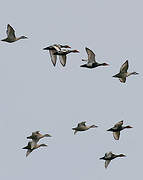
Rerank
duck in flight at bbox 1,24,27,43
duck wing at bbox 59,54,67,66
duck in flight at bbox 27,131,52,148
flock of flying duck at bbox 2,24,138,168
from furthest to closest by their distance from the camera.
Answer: duck in flight at bbox 27,131,52,148 → duck wing at bbox 59,54,67,66 → flock of flying duck at bbox 2,24,138,168 → duck in flight at bbox 1,24,27,43

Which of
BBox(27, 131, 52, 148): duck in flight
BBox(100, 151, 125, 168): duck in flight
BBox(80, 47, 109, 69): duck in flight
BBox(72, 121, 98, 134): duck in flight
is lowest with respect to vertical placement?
BBox(100, 151, 125, 168): duck in flight

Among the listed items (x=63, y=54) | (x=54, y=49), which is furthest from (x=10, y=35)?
(x=63, y=54)

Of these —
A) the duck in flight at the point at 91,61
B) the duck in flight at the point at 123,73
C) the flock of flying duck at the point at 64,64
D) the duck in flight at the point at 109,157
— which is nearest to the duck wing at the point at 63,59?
the flock of flying duck at the point at 64,64

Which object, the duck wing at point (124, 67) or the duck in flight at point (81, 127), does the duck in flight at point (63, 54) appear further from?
the duck in flight at point (81, 127)

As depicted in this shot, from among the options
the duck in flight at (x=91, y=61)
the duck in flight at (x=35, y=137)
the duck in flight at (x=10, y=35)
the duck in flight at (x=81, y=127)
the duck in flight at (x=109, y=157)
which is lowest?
the duck in flight at (x=109, y=157)

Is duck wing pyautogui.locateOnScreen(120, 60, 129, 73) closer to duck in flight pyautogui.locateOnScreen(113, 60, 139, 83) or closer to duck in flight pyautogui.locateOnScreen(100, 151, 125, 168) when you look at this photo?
duck in flight pyautogui.locateOnScreen(113, 60, 139, 83)

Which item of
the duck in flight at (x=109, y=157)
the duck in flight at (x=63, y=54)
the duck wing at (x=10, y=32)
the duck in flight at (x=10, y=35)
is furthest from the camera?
the duck in flight at (x=109, y=157)

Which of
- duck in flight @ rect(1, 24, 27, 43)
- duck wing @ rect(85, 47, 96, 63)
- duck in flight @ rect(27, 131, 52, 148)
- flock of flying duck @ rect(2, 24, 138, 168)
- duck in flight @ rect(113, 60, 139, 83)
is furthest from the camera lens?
duck in flight @ rect(27, 131, 52, 148)

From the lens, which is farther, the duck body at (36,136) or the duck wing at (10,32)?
the duck body at (36,136)

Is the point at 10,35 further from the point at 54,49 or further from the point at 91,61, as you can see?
the point at 91,61

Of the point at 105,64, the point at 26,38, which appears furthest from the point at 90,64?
the point at 26,38

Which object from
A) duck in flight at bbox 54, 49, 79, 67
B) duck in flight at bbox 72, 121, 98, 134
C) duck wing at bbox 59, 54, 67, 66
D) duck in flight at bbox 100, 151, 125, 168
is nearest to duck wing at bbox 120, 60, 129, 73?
duck in flight at bbox 54, 49, 79, 67

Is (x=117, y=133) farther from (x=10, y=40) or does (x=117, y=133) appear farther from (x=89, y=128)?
(x=10, y=40)

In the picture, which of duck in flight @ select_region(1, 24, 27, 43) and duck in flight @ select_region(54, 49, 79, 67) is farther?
duck in flight @ select_region(54, 49, 79, 67)
